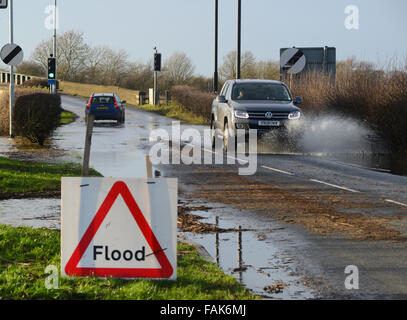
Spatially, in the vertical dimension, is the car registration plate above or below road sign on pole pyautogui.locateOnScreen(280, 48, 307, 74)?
below

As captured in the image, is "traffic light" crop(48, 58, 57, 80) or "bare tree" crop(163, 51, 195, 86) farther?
"bare tree" crop(163, 51, 195, 86)

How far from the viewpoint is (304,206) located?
1195 cm

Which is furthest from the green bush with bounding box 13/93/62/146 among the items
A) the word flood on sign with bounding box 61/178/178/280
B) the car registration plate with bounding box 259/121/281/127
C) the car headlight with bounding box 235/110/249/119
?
the word flood on sign with bounding box 61/178/178/280

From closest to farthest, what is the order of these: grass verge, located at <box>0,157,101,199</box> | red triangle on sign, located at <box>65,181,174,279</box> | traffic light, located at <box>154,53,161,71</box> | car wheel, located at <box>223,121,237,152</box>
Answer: red triangle on sign, located at <box>65,181,174,279</box>, grass verge, located at <box>0,157,101,199</box>, car wheel, located at <box>223,121,237,152</box>, traffic light, located at <box>154,53,161,71</box>

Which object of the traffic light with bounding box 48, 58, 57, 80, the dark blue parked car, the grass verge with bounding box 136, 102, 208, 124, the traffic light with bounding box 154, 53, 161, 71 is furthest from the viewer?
the traffic light with bounding box 154, 53, 161, 71

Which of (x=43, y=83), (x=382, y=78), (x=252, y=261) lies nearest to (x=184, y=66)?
(x=43, y=83)

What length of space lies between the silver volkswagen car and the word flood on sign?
1537 centimetres

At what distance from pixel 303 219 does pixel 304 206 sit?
1243mm

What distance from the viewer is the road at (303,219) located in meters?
7.23

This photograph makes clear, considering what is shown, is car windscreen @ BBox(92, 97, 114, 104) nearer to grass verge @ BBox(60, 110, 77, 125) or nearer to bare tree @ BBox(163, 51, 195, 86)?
grass verge @ BBox(60, 110, 77, 125)

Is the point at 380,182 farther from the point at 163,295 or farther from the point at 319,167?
the point at 163,295

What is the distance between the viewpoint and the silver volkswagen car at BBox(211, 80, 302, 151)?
21703 mm

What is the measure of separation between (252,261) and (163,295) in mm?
2114

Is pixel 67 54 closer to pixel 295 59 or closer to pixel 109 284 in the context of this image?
pixel 295 59
